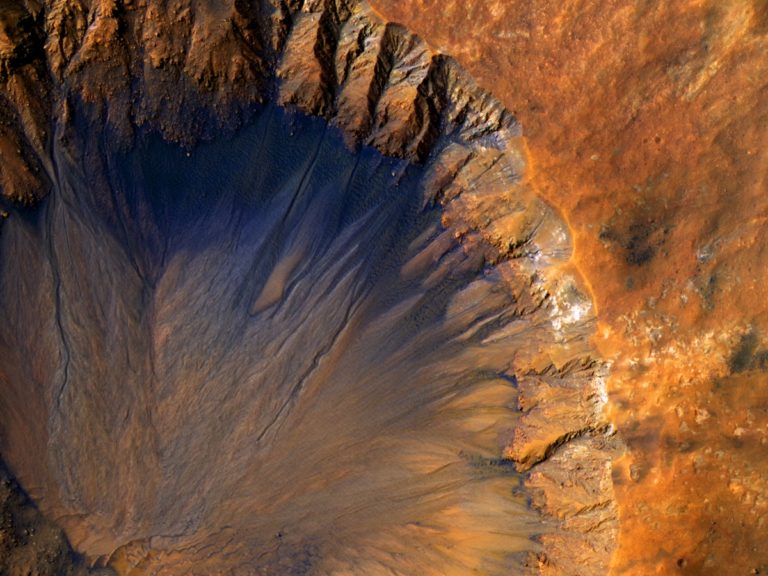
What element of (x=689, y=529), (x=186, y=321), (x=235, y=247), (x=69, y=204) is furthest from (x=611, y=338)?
(x=69, y=204)

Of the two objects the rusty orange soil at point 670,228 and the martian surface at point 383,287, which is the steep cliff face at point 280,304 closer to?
the martian surface at point 383,287

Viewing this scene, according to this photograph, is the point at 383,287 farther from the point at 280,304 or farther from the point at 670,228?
the point at 670,228

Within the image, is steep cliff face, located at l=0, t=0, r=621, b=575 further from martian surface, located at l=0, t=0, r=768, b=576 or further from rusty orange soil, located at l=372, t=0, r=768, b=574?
rusty orange soil, located at l=372, t=0, r=768, b=574

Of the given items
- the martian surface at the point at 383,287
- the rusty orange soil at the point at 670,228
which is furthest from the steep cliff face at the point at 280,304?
the rusty orange soil at the point at 670,228

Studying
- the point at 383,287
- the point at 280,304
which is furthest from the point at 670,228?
the point at 280,304

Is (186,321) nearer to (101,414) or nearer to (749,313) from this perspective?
(101,414)
